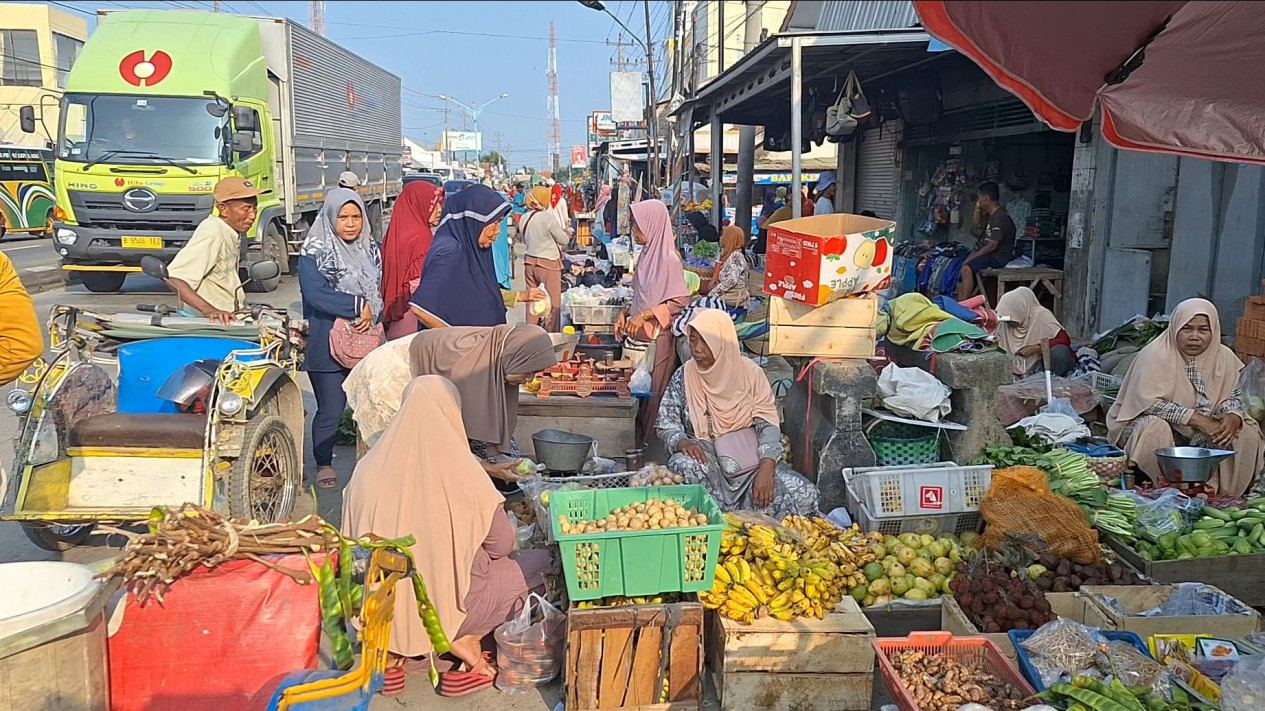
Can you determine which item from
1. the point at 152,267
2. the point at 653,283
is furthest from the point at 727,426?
the point at 152,267

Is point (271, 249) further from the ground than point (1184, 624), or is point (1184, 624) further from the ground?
point (271, 249)

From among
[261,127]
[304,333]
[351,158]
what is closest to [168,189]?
[261,127]

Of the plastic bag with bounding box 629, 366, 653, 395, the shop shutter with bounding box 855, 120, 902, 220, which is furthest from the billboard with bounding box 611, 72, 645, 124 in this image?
the plastic bag with bounding box 629, 366, 653, 395

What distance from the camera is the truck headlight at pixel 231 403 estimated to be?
4.49m

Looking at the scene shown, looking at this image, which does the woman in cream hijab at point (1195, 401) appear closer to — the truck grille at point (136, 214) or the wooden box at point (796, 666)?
the wooden box at point (796, 666)

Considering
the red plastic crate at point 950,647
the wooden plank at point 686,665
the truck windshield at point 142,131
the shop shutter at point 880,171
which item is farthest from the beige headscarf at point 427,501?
the shop shutter at point 880,171

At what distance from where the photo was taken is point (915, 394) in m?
5.39

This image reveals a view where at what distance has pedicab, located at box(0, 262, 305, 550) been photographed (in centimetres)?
446

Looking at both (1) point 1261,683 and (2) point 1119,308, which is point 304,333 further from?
(2) point 1119,308

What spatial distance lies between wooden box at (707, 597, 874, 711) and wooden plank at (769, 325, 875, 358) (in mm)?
2299

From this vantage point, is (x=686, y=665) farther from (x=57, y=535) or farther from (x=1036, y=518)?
(x=57, y=535)

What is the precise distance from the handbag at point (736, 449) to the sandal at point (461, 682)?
190 centimetres

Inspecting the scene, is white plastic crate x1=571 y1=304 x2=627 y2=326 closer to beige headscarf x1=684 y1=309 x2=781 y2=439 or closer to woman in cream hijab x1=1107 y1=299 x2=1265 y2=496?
beige headscarf x1=684 y1=309 x2=781 y2=439

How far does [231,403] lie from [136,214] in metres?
10.1
